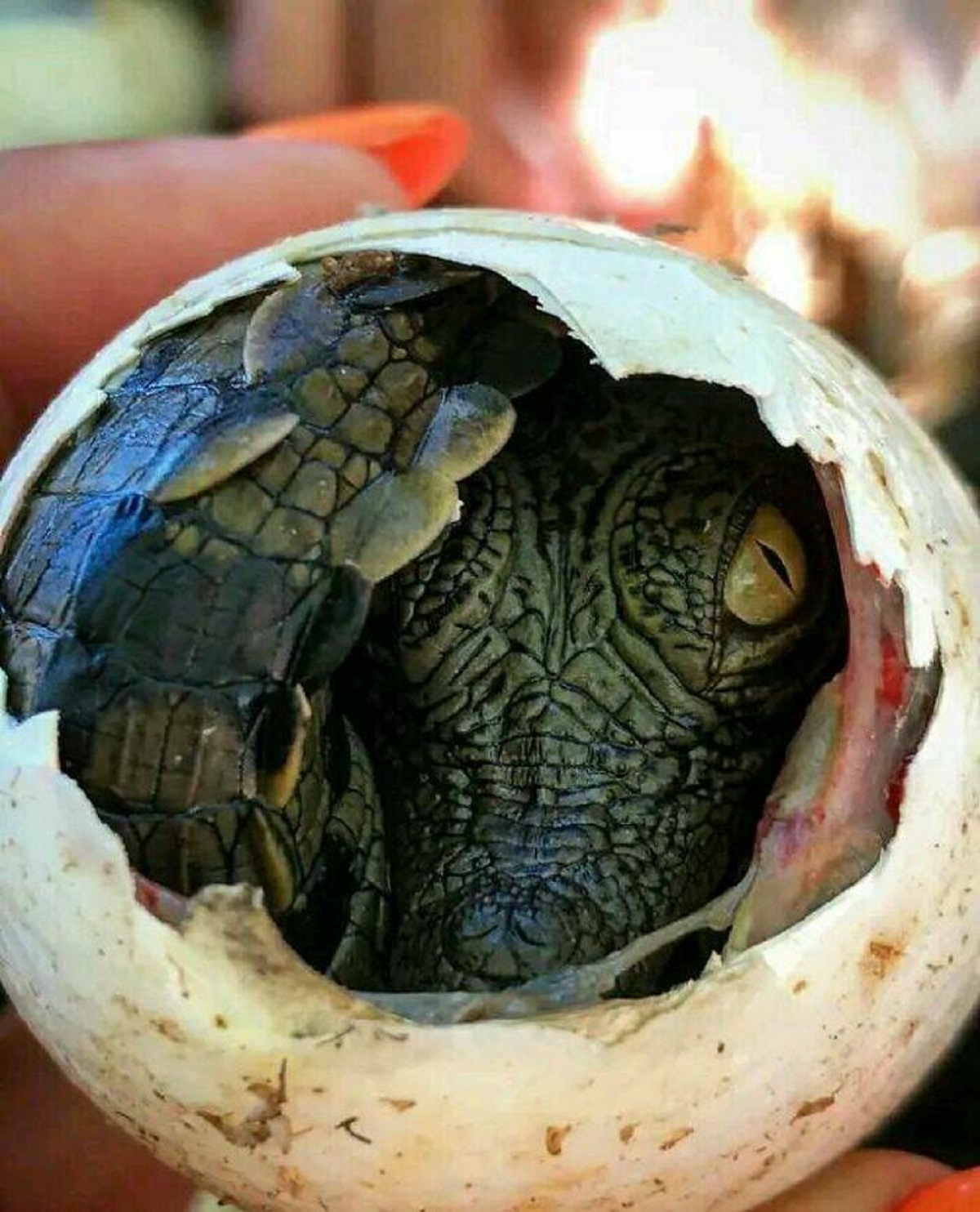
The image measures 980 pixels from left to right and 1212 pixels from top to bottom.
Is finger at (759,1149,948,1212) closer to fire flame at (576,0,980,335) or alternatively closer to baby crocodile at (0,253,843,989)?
baby crocodile at (0,253,843,989)

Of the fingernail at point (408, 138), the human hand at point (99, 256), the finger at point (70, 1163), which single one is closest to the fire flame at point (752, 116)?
the fingernail at point (408, 138)

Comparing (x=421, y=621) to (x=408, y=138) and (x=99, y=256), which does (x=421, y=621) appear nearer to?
(x=99, y=256)

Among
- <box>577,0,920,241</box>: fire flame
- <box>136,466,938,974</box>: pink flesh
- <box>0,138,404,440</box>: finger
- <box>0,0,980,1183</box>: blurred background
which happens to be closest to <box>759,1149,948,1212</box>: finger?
<box>136,466,938,974</box>: pink flesh

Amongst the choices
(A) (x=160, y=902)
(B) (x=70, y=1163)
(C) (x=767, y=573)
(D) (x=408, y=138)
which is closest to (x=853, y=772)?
(C) (x=767, y=573)

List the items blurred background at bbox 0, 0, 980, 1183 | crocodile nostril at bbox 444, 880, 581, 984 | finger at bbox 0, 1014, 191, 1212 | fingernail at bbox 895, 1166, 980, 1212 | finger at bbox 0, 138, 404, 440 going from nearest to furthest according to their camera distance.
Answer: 1. crocodile nostril at bbox 444, 880, 581, 984
2. fingernail at bbox 895, 1166, 980, 1212
3. finger at bbox 0, 1014, 191, 1212
4. finger at bbox 0, 138, 404, 440
5. blurred background at bbox 0, 0, 980, 1183

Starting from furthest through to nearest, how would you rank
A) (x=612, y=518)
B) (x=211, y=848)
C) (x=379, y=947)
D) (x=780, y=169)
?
(x=780, y=169), (x=612, y=518), (x=379, y=947), (x=211, y=848)

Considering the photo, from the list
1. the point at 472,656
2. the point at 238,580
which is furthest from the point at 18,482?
the point at 472,656

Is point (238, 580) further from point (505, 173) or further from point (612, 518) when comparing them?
point (505, 173)
